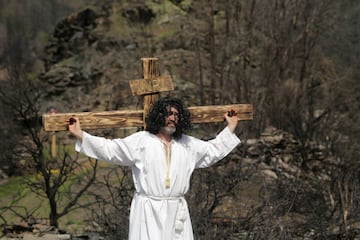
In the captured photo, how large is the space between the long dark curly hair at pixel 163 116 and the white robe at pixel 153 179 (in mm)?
57

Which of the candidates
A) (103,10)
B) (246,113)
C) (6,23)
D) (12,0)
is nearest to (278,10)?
(103,10)

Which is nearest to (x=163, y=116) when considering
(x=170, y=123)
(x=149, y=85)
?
(x=170, y=123)

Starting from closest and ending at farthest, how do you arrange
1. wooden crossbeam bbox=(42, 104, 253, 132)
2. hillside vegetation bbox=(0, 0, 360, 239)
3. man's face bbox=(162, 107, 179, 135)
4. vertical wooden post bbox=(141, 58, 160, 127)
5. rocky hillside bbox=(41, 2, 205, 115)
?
wooden crossbeam bbox=(42, 104, 253, 132) < man's face bbox=(162, 107, 179, 135) < vertical wooden post bbox=(141, 58, 160, 127) < hillside vegetation bbox=(0, 0, 360, 239) < rocky hillside bbox=(41, 2, 205, 115)

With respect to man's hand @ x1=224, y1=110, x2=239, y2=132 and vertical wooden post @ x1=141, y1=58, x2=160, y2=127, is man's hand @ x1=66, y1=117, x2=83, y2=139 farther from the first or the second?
man's hand @ x1=224, y1=110, x2=239, y2=132

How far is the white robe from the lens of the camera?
442 centimetres

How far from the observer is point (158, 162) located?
14.6 feet

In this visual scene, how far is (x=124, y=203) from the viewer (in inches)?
264

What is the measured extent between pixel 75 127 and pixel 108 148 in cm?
26

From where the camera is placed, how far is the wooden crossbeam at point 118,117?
4336 mm

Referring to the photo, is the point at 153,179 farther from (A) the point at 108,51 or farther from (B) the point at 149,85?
(A) the point at 108,51

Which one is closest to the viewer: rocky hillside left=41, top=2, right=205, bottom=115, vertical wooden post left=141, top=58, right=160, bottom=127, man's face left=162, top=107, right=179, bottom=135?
man's face left=162, top=107, right=179, bottom=135

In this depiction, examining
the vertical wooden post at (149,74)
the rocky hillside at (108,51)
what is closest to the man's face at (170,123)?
the vertical wooden post at (149,74)

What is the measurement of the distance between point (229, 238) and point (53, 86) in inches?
492

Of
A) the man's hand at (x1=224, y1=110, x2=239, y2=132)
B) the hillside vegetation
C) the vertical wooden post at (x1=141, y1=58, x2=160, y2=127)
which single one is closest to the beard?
the vertical wooden post at (x1=141, y1=58, x2=160, y2=127)
